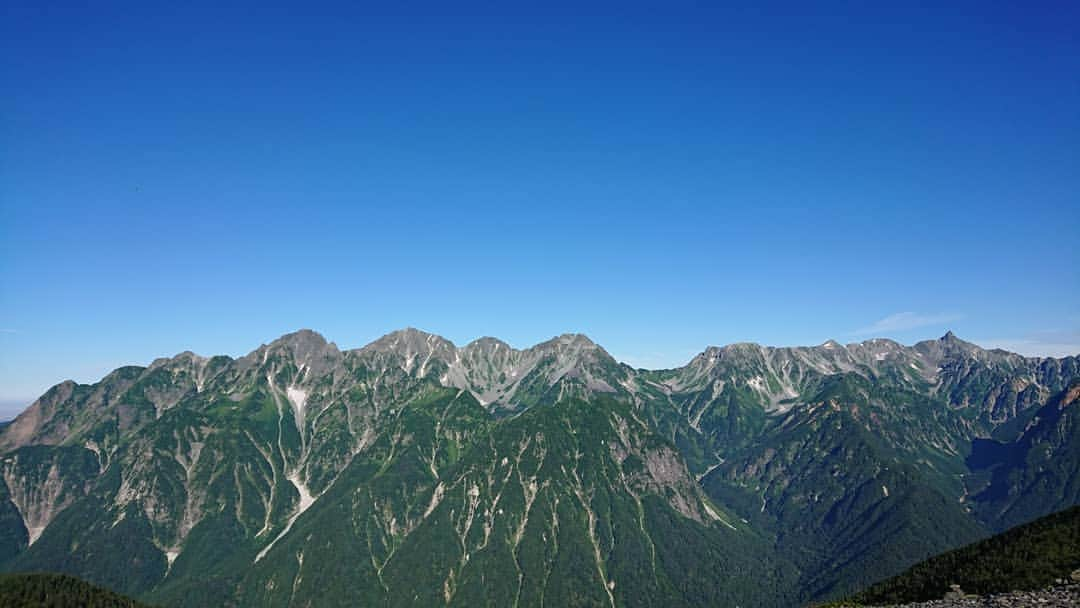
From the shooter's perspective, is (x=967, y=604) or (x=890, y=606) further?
(x=890, y=606)

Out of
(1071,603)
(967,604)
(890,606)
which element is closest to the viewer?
(1071,603)

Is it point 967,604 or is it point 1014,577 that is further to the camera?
point 1014,577

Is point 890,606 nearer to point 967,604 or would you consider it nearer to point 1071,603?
point 967,604

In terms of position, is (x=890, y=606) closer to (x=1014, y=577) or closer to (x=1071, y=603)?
(x=1014, y=577)

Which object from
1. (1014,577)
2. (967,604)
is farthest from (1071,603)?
(1014,577)

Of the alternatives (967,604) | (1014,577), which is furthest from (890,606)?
(1014,577)

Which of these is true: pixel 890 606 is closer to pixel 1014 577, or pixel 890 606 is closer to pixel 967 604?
pixel 967 604

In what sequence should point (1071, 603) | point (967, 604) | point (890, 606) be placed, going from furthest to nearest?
1. point (890, 606)
2. point (967, 604)
3. point (1071, 603)
